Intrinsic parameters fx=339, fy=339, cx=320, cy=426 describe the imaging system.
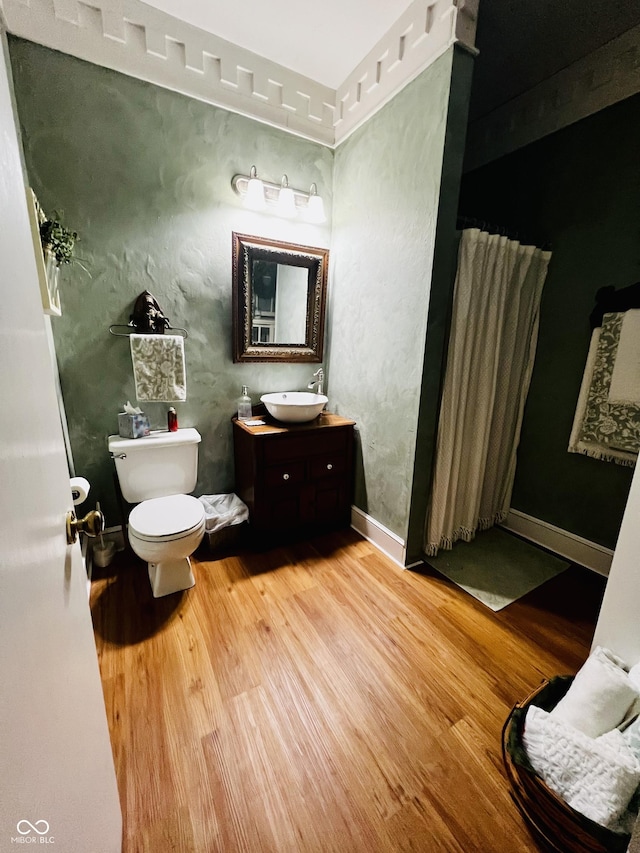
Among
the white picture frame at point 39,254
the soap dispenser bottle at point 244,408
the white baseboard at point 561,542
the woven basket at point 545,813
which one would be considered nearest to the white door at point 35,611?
the white picture frame at point 39,254

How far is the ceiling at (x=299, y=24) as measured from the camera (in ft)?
5.45

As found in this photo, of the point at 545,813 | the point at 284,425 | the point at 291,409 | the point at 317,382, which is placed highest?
the point at 317,382

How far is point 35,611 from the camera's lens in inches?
19.1

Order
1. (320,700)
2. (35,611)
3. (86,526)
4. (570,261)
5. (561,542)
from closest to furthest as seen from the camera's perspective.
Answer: (35,611) < (86,526) < (320,700) < (570,261) < (561,542)

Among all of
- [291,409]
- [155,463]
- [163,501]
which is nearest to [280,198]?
[291,409]

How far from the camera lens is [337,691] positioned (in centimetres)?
133

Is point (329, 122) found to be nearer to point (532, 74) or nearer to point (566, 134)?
point (532, 74)

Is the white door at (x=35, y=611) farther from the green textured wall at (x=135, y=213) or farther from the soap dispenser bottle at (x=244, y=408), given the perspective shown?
the soap dispenser bottle at (x=244, y=408)

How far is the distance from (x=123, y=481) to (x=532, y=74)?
11.1 ft

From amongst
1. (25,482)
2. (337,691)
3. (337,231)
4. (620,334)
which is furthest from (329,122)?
(337,691)

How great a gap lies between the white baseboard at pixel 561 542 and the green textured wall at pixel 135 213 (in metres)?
2.17

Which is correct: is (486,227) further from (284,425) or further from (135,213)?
(135,213)

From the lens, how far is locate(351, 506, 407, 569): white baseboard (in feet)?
6.74

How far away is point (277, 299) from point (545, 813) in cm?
251
